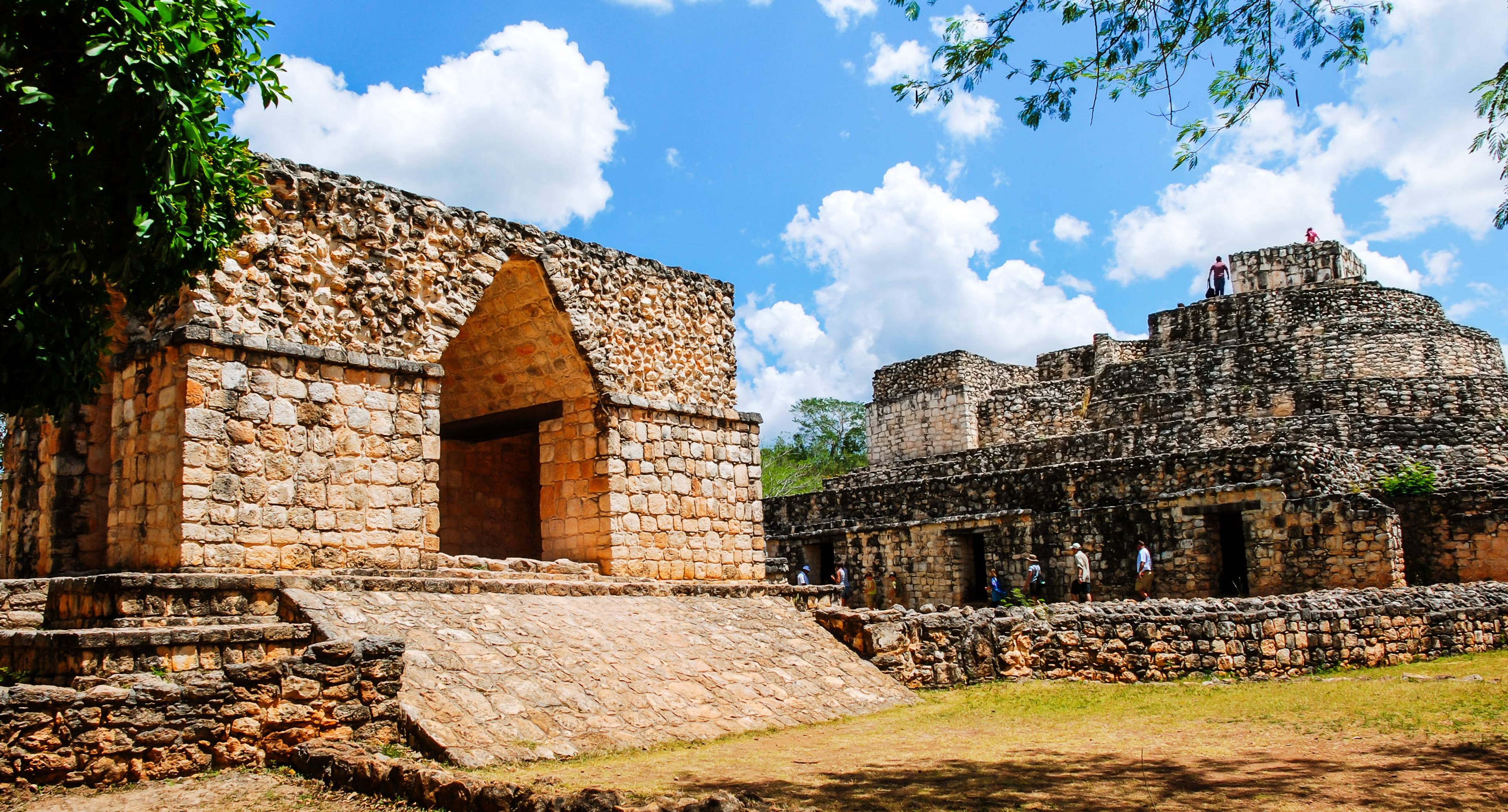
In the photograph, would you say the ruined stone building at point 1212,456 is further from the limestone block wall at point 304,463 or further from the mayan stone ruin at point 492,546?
the limestone block wall at point 304,463

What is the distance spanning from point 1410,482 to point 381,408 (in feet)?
47.0

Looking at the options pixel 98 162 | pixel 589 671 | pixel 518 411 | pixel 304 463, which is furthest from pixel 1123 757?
pixel 518 411

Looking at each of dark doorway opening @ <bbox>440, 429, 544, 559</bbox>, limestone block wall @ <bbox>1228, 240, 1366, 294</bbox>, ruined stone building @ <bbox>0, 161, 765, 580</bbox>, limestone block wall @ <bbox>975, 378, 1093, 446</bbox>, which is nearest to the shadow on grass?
ruined stone building @ <bbox>0, 161, 765, 580</bbox>

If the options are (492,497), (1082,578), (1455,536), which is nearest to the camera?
(492,497)

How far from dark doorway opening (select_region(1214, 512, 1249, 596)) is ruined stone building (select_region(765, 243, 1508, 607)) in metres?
0.04

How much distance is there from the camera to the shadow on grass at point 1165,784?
4.84 m

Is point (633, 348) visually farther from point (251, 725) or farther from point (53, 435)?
point (251, 725)

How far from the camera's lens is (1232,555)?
17.3m

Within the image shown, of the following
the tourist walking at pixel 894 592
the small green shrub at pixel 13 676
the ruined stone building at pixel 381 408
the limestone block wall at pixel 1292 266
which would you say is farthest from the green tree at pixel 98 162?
the limestone block wall at pixel 1292 266

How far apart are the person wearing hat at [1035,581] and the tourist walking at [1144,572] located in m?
1.42

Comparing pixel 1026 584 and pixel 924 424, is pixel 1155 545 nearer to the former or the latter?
pixel 1026 584

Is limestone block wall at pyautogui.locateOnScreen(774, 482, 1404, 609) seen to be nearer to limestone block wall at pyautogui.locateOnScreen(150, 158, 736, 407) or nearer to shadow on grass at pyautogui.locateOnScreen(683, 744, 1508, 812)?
limestone block wall at pyautogui.locateOnScreen(150, 158, 736, 407)

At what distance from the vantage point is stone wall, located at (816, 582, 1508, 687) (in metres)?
10.2

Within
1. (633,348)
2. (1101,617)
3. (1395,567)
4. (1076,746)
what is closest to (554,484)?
(633,348)
